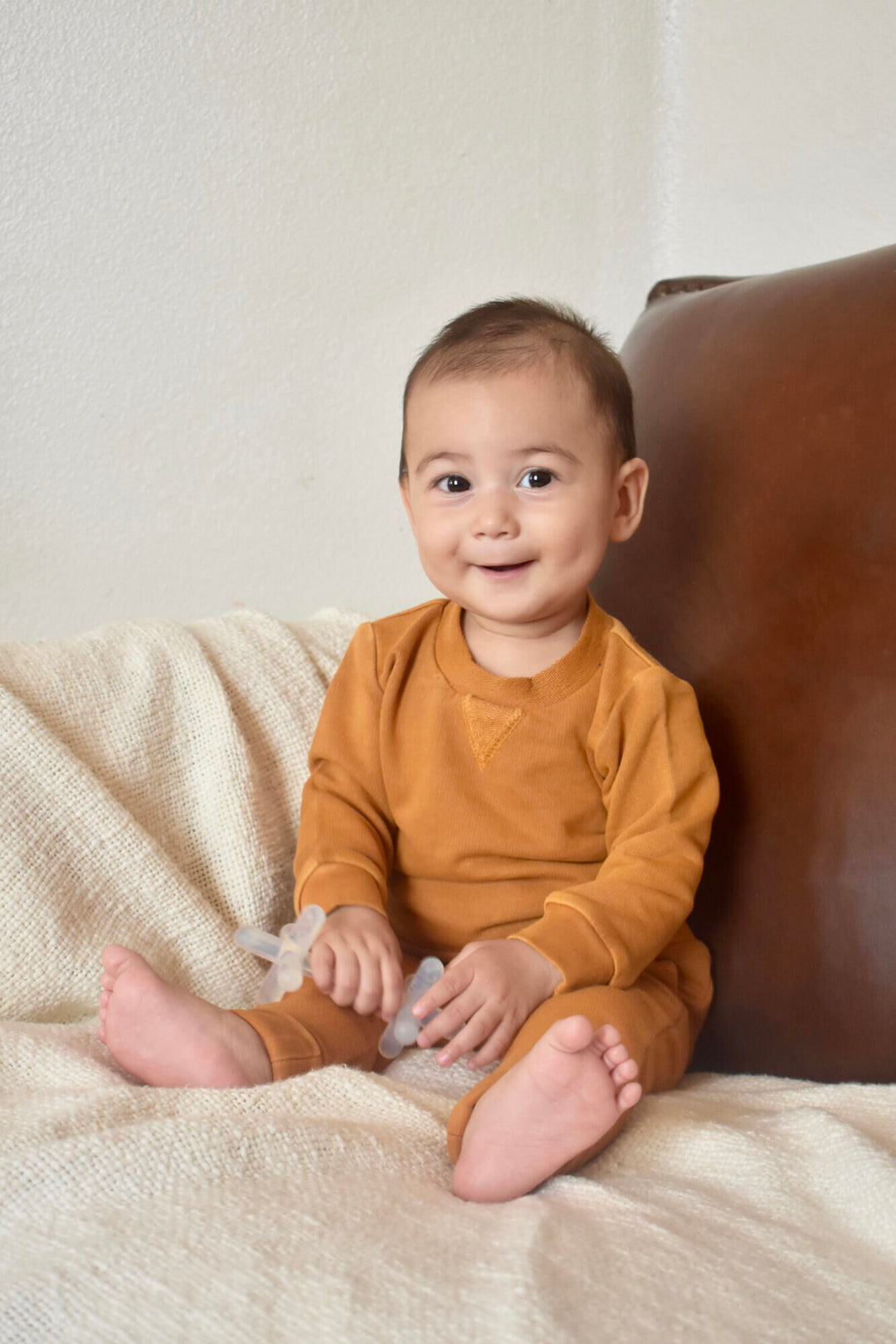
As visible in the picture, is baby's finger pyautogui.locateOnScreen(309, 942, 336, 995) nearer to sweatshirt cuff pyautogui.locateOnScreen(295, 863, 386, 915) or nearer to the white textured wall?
sweatshirt cuff pyautogui.locateOnScreen(295, 863, 386, 915)

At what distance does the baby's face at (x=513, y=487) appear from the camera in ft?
2.66

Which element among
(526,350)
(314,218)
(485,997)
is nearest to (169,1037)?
(485,997)

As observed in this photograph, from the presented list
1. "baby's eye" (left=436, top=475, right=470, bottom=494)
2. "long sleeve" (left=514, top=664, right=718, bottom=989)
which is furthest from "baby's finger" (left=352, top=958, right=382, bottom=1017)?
"baby's eye" (left=436, top=475, right=470, bottom=494)

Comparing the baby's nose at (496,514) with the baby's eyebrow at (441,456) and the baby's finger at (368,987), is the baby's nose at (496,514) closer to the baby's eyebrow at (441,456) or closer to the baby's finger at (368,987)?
the baby's eyebrow at (441,456)

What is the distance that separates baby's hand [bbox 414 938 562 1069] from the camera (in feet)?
2.26

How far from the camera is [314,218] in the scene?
1416mm

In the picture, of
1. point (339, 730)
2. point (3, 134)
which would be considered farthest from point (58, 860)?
point (3, 134)

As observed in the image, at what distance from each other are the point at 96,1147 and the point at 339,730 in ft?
1.40

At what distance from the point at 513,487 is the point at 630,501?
0.11 metres

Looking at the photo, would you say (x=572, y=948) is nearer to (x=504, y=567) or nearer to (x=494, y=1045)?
(x=494, y=1045)

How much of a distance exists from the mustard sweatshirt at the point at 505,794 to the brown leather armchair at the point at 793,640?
47 mm

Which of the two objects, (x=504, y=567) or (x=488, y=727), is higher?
(x=504, y=567)

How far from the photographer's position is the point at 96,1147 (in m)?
0.55

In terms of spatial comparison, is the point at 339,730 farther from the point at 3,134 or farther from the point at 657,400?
the point at 3,134
